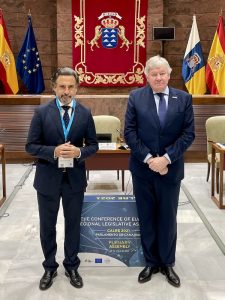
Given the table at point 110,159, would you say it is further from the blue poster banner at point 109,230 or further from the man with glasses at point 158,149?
the man with glasses at point 158,149

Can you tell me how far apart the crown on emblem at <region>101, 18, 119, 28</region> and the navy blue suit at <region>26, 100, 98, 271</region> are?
18.7 feet

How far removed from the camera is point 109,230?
3.43 metres

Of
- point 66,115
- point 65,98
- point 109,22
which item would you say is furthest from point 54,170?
point 109,22

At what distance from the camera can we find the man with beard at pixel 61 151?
112 inches

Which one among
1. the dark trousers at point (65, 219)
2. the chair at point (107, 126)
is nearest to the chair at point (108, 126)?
the chair at point (107, 126)

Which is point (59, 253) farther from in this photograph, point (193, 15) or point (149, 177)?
point (193, 15)

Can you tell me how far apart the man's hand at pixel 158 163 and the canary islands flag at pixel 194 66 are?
5.69m

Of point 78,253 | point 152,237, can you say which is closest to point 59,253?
point 78,253

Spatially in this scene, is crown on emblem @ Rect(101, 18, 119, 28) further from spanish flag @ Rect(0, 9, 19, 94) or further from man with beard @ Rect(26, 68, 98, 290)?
man with beard @ Rect(26, 68, 98, 290)

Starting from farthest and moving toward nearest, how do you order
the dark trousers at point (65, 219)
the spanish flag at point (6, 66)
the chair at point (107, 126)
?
the spanish flag at point (6, 66) → the chair at point (107, 126) → the dark trousers at point (65, 219)

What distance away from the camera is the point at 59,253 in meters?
3.75

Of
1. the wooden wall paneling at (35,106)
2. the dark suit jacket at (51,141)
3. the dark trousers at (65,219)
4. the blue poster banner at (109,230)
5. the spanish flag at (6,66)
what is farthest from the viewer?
the spanish flag at (6,66)

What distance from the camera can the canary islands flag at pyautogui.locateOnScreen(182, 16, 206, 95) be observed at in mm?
8258

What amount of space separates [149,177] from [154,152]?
0.19 m
